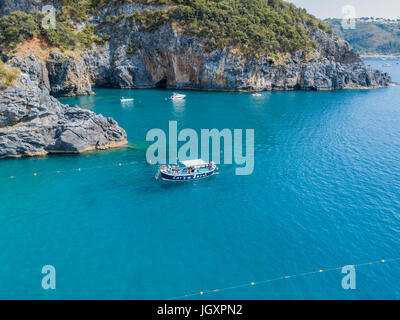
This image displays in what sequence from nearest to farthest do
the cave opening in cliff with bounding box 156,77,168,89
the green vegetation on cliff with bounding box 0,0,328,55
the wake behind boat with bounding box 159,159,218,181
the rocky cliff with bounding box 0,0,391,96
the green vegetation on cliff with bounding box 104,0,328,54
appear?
the wake behind boat with bounding box 159,159,218,181, the green vegetation on cliff with bounding box 0,0,328,55, the rocky cliff with bounding box 0,0,391,96, the green vegetation on cliff with bounding box 104,0,328,54, the cave opening in cliff with bounding box 156,77,168,89

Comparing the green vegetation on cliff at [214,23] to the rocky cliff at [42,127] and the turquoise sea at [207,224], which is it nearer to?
the rocky cliff at [42,127]

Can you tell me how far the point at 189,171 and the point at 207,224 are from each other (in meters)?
13.6

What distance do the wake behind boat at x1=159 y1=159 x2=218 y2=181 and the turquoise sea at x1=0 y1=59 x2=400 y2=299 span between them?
1.35 meters

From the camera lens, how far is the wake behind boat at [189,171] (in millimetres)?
46312

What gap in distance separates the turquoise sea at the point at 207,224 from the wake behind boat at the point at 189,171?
1.35 m

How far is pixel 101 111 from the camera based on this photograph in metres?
88.8

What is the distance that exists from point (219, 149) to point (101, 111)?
46.1m

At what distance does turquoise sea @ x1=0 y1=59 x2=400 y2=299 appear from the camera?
2691 centimetres

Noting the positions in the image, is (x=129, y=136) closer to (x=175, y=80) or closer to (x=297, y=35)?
(x=175, y=80)

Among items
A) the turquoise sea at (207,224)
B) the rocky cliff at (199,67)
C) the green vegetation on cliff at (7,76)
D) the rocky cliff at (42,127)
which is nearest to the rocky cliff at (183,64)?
the rocky cliff at (199,67)

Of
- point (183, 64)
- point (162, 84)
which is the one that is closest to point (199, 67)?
point (183, 64)

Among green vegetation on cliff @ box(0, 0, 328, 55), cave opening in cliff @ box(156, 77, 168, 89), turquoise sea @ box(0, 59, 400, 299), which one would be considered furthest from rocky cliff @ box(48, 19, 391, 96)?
turquoise sea @ box(0, 59, 400, 299)

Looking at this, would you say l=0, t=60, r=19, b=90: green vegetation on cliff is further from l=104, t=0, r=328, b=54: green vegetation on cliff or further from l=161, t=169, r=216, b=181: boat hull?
l=104, t=0, r=328, b=54: green vegetation on cliff
